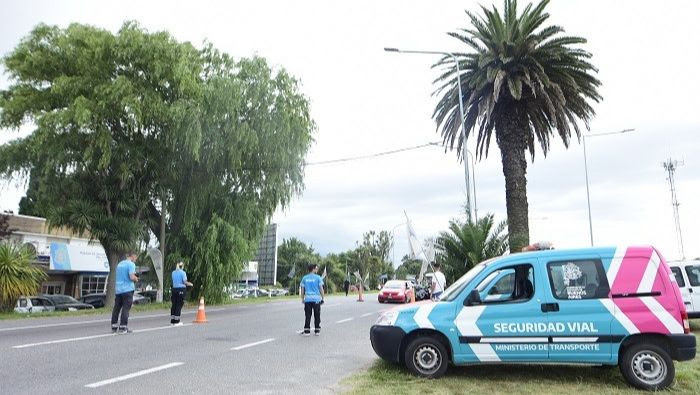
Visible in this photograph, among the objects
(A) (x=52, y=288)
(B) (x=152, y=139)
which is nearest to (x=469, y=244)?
(B) (x=152, y=139)

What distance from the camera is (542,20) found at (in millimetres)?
19453

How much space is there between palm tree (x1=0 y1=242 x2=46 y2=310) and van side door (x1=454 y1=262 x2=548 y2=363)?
61.8 feet

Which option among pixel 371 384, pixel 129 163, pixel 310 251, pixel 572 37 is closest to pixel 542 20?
pixel 572 37

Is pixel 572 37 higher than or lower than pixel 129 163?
higher

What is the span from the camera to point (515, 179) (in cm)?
1861

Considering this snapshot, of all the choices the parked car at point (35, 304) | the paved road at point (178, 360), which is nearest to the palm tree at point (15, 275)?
the parked car at point (35, 304)

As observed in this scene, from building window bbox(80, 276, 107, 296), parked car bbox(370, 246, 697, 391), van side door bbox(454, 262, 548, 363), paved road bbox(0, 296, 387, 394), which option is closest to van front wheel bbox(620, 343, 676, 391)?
parked car bbox(370, 246, 697, 391)

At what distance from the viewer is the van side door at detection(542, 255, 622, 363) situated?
687cm

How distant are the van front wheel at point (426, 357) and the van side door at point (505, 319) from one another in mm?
260

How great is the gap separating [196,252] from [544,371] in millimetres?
20478

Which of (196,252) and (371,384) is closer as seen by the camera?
(371,384)

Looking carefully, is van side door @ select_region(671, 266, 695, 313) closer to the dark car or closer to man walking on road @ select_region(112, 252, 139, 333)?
man walking on road @ select_region(112, 252, 139, 333)

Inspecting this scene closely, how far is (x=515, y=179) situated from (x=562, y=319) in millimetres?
12263

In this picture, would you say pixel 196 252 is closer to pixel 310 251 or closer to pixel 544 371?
pixel 544 371
